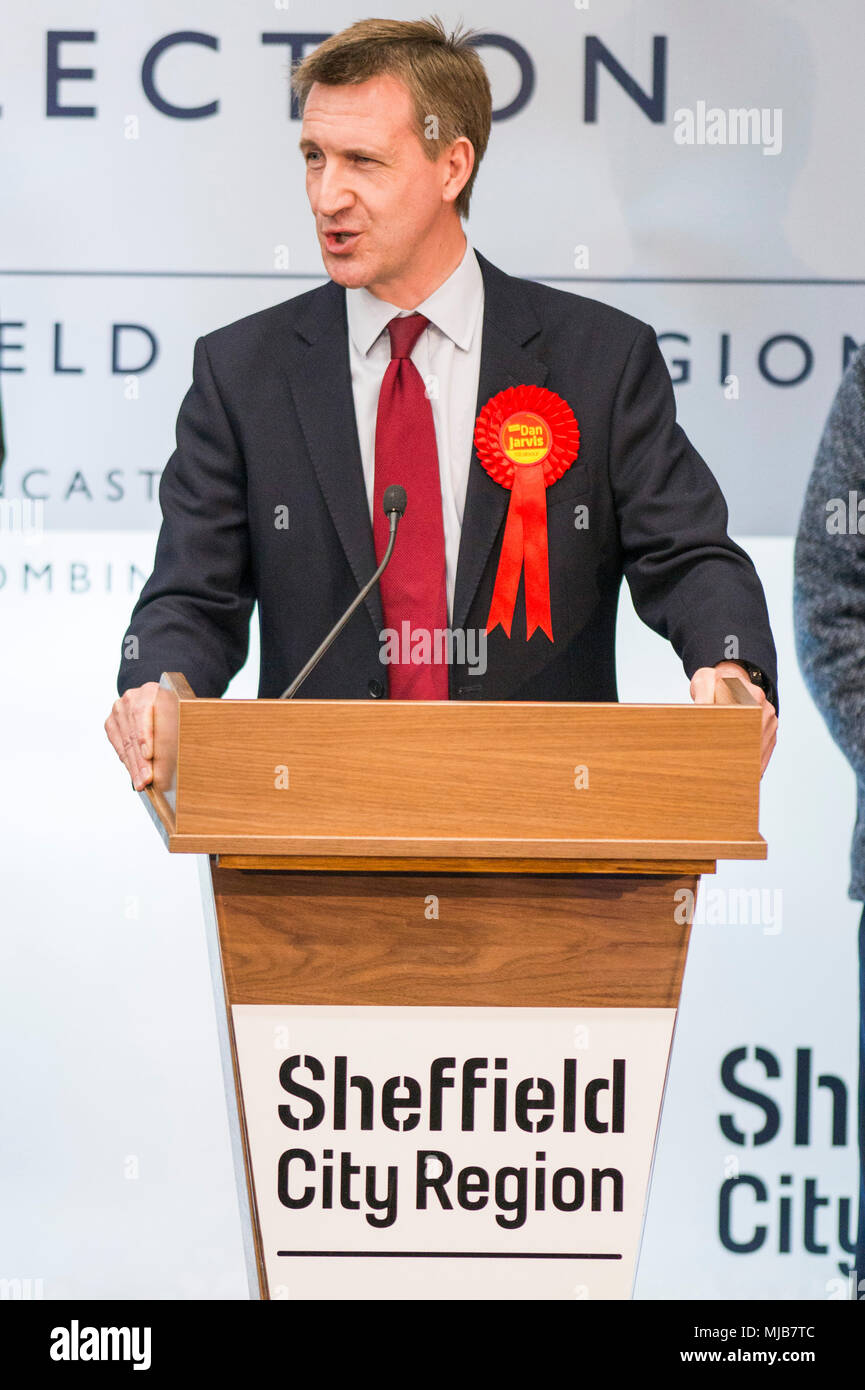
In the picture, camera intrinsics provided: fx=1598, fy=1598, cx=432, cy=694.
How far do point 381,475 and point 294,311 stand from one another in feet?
1.08

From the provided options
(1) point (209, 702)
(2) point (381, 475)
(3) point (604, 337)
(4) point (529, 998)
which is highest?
(3) point (604, 337)

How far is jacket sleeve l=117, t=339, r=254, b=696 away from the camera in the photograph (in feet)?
6.31

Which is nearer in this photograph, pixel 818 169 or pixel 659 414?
pixel 659 414

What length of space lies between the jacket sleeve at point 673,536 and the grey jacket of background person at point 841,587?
7 cm

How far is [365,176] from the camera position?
2020 mm

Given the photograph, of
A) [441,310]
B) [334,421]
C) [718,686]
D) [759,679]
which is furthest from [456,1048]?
[441,310]

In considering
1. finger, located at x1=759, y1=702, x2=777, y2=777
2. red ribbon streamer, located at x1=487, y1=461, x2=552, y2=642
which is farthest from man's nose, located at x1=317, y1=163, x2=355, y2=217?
finger, located at x1=759, y1=702, x2=777, y2=777

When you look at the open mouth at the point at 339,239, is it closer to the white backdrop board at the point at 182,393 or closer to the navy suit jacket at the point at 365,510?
the navy suit jacket at the point at 365,510

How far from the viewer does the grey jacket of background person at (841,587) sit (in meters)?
1.78

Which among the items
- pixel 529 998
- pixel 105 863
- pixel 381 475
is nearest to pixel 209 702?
pixel 529 998

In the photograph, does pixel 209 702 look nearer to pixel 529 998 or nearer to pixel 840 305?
pixel 529 998

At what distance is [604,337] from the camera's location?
2123 millimetres

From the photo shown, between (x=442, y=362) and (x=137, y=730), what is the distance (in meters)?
0.77

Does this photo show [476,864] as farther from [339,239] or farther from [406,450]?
[339,239]
